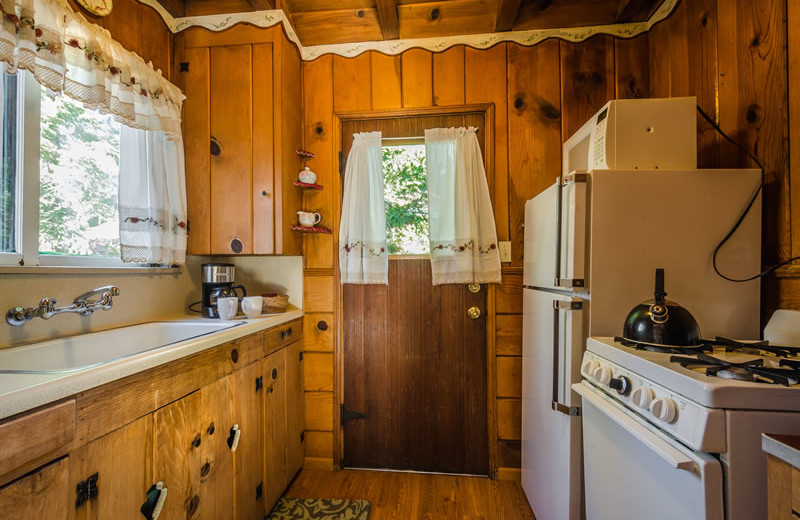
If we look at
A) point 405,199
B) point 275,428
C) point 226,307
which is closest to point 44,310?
point 226,307

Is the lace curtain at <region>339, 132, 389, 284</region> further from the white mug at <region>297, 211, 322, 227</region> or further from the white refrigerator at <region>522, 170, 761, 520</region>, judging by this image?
the white refrigerator at <region>522, 170, 761, 520</region>

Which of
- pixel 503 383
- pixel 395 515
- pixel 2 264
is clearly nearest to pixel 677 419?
pixel 503 383

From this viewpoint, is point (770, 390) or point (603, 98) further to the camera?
point (603, 98)

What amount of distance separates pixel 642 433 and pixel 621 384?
0.13 m

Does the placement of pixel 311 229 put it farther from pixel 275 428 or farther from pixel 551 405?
pixel 551 405

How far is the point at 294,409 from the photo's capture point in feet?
6.30

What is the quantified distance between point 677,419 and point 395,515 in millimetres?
1465

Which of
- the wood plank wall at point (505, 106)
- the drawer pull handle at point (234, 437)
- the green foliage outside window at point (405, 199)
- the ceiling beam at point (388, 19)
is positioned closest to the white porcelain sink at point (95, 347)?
the drawer pull handle at point (234, 437)

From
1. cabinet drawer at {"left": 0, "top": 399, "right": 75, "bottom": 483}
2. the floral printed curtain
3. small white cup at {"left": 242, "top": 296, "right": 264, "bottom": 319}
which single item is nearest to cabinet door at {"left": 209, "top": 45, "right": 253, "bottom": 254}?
small white cup at {"left": 242, "top": 296, "right": 264, "bottom": 319}

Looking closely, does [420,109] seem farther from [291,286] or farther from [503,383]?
[503,383]

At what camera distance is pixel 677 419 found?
0.71 m

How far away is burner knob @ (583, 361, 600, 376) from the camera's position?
3.37 ft

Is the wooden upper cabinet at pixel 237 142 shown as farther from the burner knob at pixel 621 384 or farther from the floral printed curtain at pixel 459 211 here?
the burner knob at pixel 621 384

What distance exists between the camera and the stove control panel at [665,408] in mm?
644
